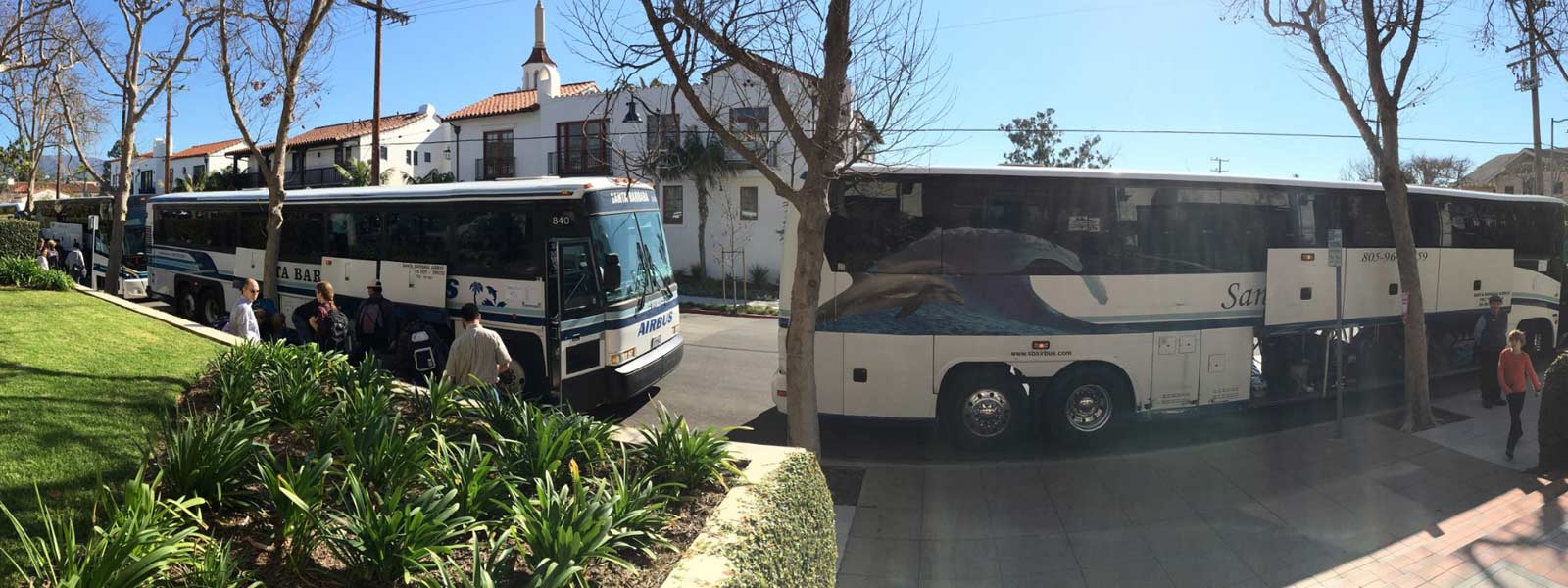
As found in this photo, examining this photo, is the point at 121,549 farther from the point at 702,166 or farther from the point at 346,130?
the point at 346,130

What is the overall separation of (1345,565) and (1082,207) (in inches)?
164

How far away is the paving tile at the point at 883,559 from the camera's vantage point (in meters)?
6.16

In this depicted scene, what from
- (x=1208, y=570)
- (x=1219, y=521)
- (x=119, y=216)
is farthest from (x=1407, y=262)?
(x=119, y=216)

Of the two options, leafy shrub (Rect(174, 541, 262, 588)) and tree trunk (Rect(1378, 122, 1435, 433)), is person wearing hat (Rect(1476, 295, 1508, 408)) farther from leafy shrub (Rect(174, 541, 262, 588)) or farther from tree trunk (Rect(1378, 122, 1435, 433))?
leafy shrub (Rect(174, 541, 262, 588))

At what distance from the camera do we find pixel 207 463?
13.2ft

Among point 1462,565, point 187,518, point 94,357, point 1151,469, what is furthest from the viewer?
point 1151,469

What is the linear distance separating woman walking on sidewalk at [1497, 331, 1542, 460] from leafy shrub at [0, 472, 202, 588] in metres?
11.3

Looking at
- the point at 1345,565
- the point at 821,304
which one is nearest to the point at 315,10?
the point at 821,304

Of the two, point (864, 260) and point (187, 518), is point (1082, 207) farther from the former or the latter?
point (187, 518)

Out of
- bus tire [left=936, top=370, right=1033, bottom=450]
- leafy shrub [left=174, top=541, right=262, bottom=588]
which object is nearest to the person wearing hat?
bus tire [left=936, top=370, right=1033, bottom=450]

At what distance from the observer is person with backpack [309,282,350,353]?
394 inches

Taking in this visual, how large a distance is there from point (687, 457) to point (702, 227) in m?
24.6

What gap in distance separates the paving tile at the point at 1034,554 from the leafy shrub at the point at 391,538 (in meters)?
4.20

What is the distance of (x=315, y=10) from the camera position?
1215 centimetres
